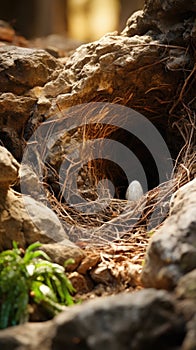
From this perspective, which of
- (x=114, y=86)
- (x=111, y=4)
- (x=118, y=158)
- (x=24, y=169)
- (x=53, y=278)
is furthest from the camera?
(x=111, y=4)

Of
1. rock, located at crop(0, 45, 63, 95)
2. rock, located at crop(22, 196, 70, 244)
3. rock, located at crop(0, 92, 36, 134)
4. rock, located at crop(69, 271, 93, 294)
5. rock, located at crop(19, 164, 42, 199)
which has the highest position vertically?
rock, located at crop(0, 45, 63, 95)

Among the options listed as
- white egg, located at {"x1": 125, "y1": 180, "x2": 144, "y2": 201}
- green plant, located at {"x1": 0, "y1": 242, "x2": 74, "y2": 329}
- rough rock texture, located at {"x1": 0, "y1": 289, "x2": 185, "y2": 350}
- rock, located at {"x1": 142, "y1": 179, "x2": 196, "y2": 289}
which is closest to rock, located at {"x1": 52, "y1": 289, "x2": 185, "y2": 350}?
rough rock texture, located at {"x1": 0, "y1": 289, "x2": 185, "y2": 350}

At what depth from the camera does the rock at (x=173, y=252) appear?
2.34 metres

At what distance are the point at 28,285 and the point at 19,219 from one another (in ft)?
1.77

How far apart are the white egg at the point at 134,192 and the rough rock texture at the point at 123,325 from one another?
1861 millimetres

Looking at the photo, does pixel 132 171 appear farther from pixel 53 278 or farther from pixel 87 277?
pixel 53 278

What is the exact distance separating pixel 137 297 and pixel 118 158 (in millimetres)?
2345

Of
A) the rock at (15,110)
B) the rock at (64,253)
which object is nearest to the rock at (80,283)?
the rock at (64,253)

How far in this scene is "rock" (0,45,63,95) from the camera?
3795mm

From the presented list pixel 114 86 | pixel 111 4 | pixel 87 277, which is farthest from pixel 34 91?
pixel 111 4

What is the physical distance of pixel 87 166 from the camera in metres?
3.91

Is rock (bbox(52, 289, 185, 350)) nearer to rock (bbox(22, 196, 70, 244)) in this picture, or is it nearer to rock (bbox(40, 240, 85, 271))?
rock (bbox(40, 240, 85, 271))

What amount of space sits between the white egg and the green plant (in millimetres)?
1077

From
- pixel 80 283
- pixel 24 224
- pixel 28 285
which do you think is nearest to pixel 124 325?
pixel 28 285
